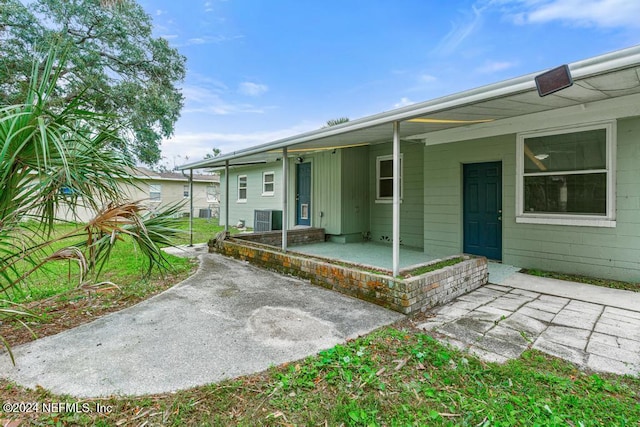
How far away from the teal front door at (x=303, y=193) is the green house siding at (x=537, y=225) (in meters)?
3.75

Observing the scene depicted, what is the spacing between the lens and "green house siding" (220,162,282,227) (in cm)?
1129

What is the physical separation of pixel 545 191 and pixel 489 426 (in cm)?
489

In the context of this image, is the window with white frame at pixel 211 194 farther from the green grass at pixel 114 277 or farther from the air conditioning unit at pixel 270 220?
the green grass at pixel 114 277

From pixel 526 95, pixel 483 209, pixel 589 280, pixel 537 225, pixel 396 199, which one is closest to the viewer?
pixel 526 95

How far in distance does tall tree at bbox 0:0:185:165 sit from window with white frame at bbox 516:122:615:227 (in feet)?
28.7

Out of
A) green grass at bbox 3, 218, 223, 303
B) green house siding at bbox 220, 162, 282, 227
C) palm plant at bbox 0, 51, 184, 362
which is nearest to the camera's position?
palm plant at bbox 0, 51, 184, 362

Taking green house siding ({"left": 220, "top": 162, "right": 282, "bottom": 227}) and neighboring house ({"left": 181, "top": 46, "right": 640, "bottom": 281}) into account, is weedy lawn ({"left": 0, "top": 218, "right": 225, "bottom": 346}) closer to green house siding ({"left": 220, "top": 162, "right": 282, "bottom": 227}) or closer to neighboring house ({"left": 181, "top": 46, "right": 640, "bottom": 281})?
neighboring house ({"left": 181, "top": 46, "right": 640, "bottom": 281})

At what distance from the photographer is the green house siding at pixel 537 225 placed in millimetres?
4578

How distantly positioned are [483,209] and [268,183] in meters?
7.72


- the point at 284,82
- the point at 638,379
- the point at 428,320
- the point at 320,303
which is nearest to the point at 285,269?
the point at 320,303

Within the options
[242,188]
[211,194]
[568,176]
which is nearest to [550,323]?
[568,176]

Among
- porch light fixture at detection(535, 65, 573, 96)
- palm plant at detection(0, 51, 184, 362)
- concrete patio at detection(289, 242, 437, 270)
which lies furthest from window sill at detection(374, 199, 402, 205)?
palm plant at detection(0, 51, 184, 362)

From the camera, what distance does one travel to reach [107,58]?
10039 mm

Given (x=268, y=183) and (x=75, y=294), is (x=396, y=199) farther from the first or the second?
(x=268, y=183)
